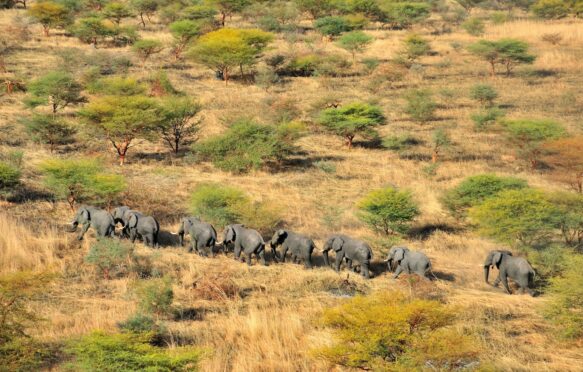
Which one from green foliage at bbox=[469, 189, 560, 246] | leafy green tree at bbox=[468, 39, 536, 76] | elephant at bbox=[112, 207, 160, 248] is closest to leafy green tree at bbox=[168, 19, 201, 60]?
leafy green tree at bbox=[468, 39, 536, 76]

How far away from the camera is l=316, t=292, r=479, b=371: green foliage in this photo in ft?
21.8

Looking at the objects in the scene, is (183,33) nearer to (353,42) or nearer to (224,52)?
(224,52)

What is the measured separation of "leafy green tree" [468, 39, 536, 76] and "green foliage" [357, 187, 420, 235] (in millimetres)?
22473

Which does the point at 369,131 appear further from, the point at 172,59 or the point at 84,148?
the point at 172,59

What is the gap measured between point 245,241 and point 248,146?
24.5 feet

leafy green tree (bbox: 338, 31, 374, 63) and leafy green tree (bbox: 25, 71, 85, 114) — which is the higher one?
leafy green tree (bbox: 338, 31, 374, 63)

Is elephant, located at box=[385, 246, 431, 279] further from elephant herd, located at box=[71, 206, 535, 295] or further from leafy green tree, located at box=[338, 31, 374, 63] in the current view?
leafy green tree, located at box=[338, 31, 374, 63]

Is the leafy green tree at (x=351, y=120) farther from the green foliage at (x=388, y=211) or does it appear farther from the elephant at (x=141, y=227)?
the elephant at (x=141, y=227)

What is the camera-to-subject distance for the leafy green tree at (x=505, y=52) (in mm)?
34406

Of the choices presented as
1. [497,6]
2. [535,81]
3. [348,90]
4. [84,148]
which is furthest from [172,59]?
[497,6]

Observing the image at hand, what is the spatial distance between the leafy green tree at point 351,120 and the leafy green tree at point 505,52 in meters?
14.5

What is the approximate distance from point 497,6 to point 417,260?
2137 inches

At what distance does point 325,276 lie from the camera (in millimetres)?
12016

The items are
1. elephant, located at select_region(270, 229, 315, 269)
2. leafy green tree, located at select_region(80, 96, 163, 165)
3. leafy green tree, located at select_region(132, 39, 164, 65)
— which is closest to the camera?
elephant, located at select_region(270, 229, 315, 269)
